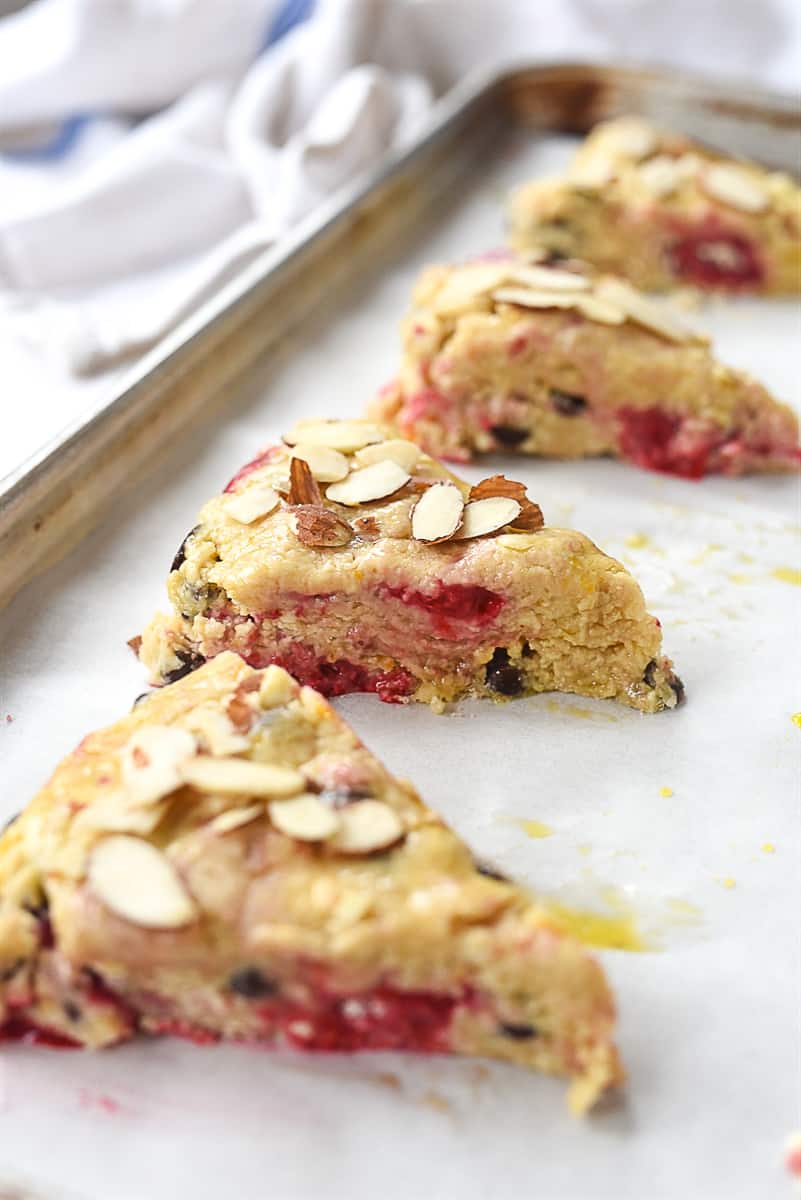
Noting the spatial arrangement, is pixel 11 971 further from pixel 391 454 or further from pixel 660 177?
pixel 660 177

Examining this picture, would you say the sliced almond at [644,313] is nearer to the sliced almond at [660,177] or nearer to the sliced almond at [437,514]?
the sliced almond at [660,177]

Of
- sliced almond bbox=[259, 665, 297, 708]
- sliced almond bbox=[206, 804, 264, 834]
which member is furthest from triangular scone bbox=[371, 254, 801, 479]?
sliced almond bbox=[206, 804, 264, 834]

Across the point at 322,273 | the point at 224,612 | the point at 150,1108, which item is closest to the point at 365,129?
the point at 322,273

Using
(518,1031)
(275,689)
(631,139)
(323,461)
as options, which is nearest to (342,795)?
(275,689)

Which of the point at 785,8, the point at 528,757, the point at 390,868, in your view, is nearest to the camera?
the point at 390,868

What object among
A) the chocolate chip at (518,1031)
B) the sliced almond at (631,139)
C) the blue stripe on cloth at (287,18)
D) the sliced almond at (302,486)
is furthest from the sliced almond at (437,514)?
the blue stripe on cloth at (287,18)

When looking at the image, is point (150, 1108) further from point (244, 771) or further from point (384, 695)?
point (384, 695)
